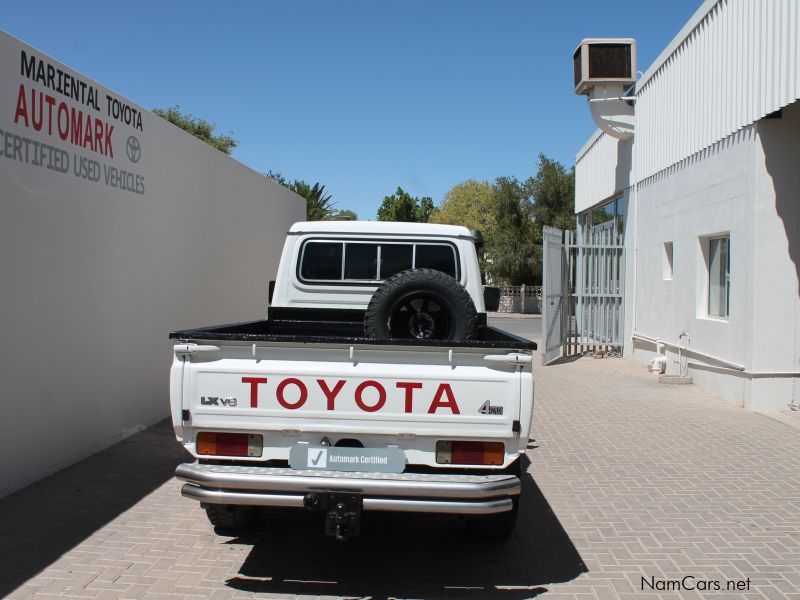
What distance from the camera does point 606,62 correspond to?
15.2 meters

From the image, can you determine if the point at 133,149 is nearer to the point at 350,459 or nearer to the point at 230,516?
the point at 230,516

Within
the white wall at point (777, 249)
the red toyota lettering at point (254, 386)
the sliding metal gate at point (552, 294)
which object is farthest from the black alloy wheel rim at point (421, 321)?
the sliding metal gate at point (552, 294)

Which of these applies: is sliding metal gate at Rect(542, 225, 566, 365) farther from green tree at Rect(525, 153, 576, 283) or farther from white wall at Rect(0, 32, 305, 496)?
green tree at Rect(525, 153, 576, 283)

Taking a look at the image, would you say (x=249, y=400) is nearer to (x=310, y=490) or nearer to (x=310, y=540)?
(x=310, y=490)

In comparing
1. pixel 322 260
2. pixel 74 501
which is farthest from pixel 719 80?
pixel 74 501

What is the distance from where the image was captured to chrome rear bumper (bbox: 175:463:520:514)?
3.75 meters

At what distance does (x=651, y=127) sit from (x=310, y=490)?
12234mm

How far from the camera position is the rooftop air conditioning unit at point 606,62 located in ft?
49.6

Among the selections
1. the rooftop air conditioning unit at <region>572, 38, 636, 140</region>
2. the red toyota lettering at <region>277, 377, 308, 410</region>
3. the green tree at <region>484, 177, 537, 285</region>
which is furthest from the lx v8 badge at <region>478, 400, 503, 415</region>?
the green tree at <region>484, 177, 537, 285</region>

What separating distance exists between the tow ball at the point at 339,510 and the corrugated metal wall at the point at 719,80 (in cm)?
719

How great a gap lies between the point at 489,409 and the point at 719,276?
8.52 metres

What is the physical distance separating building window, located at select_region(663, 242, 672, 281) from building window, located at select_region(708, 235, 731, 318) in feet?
6.44

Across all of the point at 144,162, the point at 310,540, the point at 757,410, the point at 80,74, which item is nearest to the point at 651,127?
the point at 757,410

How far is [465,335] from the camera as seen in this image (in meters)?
4.63
